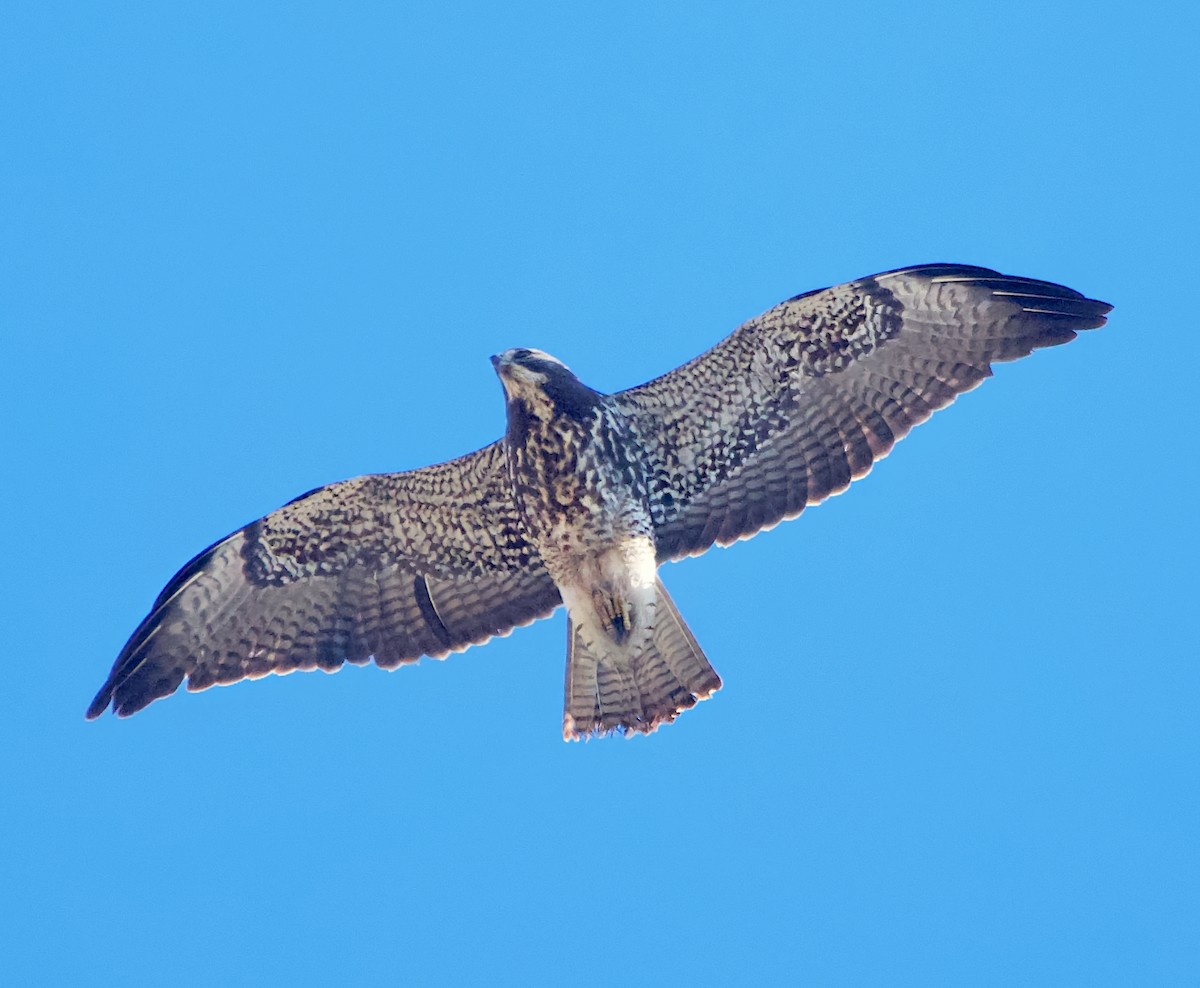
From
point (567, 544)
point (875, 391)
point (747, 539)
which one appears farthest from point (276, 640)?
point (875, 391)

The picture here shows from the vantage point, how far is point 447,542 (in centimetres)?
1066

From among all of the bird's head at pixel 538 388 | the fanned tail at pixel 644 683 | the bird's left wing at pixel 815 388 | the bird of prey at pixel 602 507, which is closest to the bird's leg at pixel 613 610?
the bird of prey at pixel 602 507

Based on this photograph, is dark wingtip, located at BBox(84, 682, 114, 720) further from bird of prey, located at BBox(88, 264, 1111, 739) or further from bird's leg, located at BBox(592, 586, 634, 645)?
bird's leg, located at BBox(592, 586, 634, 645)

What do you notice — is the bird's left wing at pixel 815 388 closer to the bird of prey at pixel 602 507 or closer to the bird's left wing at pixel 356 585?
the bird of prey at pixel 602 507

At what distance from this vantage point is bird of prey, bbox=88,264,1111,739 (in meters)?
9.92

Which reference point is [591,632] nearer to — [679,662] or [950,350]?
[679,662]

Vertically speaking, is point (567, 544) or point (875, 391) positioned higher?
point (875, 391)

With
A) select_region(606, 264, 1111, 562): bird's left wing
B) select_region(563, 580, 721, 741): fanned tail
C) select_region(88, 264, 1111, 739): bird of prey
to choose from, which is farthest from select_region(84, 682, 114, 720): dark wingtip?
select_region(606, 264, 1111, 562): bird's left wing

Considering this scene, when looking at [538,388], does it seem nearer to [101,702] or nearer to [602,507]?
[602,507]

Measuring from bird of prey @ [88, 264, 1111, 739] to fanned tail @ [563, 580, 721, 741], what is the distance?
11 mm

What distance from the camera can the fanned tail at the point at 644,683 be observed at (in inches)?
392

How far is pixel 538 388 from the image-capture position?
9.88 metres

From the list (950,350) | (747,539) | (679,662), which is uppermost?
(950,350)

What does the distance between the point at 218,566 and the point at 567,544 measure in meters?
2.14
